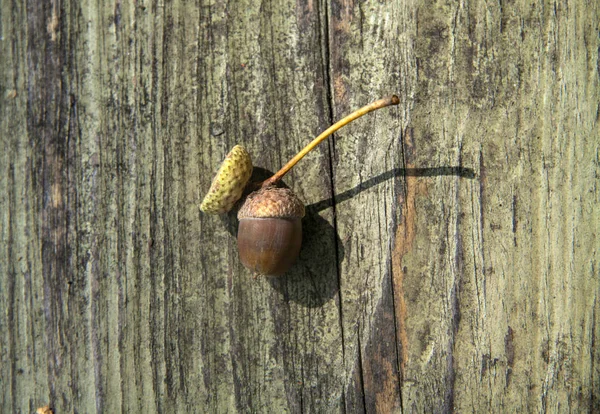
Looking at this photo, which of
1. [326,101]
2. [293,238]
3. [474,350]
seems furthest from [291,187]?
[474,350]

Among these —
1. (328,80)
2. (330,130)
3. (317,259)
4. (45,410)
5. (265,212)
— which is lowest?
(45,410)

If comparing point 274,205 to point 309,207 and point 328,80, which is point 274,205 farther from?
point 328,80

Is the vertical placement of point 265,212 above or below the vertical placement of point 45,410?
above

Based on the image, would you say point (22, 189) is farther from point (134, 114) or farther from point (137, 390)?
point (137, 390)

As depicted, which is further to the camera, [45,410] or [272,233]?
[45,410]

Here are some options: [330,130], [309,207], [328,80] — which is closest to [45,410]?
[309,207]

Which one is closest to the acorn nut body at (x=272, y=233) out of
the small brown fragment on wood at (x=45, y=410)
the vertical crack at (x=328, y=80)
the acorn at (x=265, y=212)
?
the acorn at (x=265, y=212)

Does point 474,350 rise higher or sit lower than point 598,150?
lower
